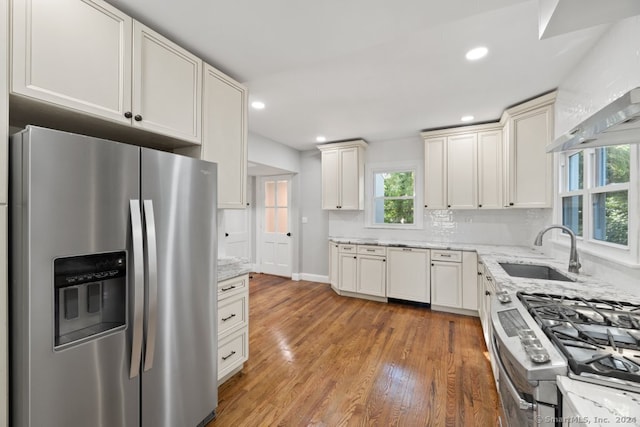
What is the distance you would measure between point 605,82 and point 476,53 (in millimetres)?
849

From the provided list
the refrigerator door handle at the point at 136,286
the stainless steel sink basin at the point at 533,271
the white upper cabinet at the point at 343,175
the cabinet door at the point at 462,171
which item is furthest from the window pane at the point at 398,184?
the refrigerator door handle at the point at 136,286

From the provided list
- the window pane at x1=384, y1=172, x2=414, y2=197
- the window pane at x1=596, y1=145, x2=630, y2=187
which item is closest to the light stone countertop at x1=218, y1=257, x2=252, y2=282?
the window pane at x1=596, y1=145, x2=630, y2=187

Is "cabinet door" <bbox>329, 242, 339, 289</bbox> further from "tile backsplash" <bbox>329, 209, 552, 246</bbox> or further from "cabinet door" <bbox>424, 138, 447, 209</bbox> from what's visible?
"cabinet door" <bbox>424, 138, 447, 209</bbox>

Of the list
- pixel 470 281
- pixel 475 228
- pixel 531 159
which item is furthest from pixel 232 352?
pixel 475 228

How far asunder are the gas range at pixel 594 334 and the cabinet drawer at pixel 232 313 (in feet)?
6.07

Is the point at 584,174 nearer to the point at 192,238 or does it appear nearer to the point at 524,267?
the point at 524,267

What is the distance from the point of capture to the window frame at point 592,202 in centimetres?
155

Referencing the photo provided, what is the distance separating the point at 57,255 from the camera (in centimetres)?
103

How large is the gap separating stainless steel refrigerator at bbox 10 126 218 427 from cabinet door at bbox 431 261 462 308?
A: 3034 mm

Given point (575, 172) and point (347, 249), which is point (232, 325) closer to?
point (347, 249)

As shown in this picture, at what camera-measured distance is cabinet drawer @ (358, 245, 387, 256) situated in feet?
13.2

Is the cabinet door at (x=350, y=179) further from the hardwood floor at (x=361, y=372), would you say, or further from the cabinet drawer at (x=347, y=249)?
the hardwood floor at (x=361, y=372)

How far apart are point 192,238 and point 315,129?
2.87 metres

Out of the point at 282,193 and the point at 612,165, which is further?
the point at 282,193
